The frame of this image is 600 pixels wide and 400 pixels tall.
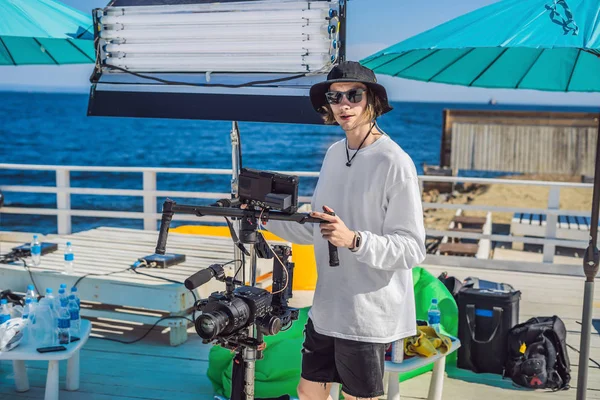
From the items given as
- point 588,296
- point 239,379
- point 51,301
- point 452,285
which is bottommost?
point 452,285

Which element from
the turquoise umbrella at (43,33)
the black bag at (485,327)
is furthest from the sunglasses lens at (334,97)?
the black bag at (485,327)

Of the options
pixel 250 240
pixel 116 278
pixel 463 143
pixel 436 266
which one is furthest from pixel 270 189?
pixel 463 143

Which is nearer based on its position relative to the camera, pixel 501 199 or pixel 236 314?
pixel 236 314

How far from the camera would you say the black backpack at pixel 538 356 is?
425cm

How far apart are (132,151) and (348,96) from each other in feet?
172

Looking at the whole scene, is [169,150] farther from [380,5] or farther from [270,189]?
[270,189]

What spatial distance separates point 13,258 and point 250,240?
12.1ft

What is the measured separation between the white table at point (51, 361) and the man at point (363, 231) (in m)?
1.64

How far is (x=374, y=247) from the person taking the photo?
7.12 ft

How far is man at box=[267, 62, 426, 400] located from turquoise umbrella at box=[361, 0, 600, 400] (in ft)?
2.80

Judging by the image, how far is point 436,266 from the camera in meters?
7.36

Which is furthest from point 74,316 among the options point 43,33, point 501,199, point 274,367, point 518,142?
point 518,142

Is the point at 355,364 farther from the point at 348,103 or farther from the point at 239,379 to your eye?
the point at 348,103

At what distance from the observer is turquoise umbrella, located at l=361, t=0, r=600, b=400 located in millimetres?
2926
